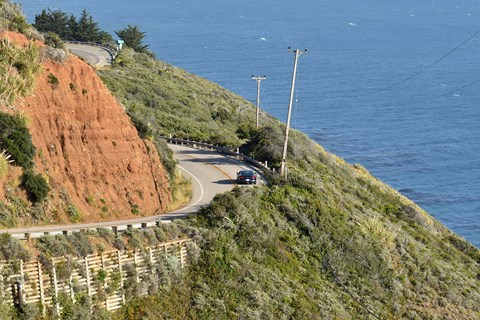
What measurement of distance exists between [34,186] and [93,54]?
60.4m

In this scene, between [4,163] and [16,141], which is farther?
[16,141]

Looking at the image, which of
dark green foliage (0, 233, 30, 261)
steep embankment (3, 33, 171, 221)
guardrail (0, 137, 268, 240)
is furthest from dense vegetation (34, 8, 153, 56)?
dark green foliage (0, 233, 30, 261)

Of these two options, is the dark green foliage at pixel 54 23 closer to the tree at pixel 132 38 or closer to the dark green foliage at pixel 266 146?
the tree at pixel 132 38

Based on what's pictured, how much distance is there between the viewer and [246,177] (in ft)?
146

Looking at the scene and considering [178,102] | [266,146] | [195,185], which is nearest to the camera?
[195,185]

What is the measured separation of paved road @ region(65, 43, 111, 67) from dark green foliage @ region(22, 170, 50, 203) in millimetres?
48406

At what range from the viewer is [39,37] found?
3753 cm

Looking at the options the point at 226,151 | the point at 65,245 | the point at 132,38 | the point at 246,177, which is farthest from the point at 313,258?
the point at 132,38

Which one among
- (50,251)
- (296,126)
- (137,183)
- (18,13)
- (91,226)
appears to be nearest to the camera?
(50,251)

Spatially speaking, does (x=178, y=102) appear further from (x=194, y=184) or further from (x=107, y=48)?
(x=194, y=184)

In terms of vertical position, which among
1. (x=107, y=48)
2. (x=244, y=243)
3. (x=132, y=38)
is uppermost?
(x=132, y=38)

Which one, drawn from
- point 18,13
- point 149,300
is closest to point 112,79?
point 18,13

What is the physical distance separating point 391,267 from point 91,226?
15.8 metres

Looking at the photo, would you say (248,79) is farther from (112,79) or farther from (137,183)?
(137,183)
